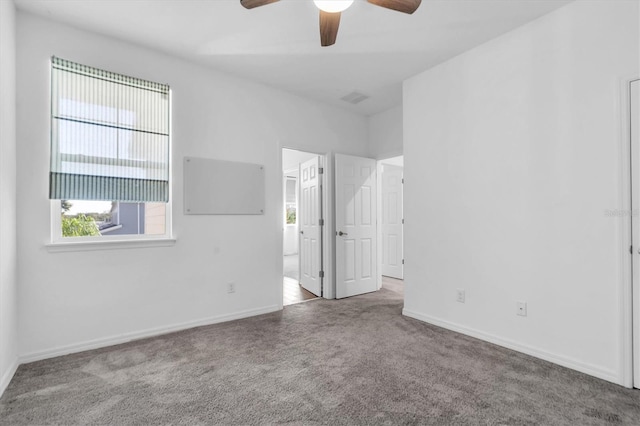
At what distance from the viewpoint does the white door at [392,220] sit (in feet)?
18.9

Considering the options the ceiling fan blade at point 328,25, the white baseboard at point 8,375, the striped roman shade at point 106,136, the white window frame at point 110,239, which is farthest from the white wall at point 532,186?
the white baseboard at point 8,375

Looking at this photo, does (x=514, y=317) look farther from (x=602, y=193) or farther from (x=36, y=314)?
(x=36, y=314)

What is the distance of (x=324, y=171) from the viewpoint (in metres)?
4.41

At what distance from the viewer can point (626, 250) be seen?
6.91 ft

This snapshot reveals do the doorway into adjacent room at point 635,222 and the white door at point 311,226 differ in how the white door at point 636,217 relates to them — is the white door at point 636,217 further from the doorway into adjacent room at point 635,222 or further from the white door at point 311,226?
the white door at point 311,226

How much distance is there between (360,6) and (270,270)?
276cm

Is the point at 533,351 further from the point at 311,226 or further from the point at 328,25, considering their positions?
the point at 311,226

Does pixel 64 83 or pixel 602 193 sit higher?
pixel 64 83

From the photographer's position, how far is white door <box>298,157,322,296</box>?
4.48m

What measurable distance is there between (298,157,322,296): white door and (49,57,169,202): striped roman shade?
2.04 meters

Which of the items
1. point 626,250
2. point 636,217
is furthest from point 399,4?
point 626,250

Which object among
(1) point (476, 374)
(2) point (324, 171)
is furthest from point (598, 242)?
(2) point (324, 171)

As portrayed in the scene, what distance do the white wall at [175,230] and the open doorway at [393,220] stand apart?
1827 mm

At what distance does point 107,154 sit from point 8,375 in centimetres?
175
